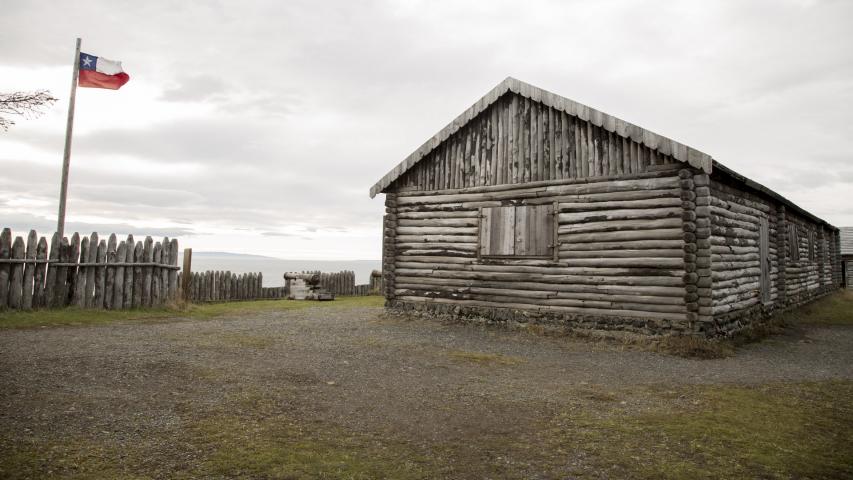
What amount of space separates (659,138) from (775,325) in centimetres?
766

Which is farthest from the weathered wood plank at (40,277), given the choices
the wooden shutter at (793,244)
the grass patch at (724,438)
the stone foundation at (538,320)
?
the wooden shutter at (793,244)

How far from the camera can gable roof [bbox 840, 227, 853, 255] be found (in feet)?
114

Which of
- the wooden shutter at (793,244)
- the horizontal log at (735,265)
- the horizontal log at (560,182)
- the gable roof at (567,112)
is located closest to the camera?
the gable roof at (567,112)

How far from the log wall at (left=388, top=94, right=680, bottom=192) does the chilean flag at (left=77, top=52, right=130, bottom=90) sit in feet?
28.9

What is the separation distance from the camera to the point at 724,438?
5.22 m

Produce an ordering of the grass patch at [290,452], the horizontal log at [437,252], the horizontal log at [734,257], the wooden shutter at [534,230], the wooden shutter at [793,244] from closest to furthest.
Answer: the grass patch at [290,452]
the horizontal log at [734,257]
the wooden shutter at [534,230]
the horizontal log at [437,252]
the wooden shutter at [793,244]

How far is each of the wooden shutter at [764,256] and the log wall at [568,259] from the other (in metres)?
6.27

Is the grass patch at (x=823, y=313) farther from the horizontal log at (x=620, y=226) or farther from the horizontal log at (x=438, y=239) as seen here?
the horizontal log at (x=438, y=239)

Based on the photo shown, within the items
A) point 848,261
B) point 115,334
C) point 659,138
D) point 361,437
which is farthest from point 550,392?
point 848,261

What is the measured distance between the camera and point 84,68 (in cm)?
1477

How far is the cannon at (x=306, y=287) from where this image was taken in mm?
22141

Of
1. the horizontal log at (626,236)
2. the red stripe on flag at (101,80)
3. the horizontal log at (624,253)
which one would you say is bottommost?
the horizontal log at (624,253)

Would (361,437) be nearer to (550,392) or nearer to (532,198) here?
(550,392)

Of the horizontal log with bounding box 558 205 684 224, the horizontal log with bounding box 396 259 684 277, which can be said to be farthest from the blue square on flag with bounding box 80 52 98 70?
the horizontal log with bounding box 558 205 684 224
